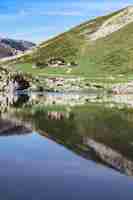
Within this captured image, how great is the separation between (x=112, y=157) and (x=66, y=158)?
2.41 metres

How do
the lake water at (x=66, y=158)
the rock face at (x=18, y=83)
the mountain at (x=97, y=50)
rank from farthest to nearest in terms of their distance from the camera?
the mountain at (x=97, y=50) < the rock face at (x=18, y=83) < the lake water at (x=66, y=158)

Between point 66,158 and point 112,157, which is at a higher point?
point 112,157

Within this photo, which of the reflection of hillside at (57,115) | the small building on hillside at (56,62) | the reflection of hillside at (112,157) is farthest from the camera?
the small building on hillside at (56,62)

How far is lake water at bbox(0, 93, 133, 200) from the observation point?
22453 millimetres

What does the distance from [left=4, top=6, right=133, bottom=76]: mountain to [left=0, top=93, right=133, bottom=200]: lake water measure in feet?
311

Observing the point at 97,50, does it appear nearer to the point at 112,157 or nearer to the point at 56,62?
the point at 56,62

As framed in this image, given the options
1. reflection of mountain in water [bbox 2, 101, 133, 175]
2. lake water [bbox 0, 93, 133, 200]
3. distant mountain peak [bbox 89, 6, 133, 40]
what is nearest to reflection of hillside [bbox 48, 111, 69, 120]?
reflection of mountain in water [bbox 2, 101, 133, 175]

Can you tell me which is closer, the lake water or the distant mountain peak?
the lake water

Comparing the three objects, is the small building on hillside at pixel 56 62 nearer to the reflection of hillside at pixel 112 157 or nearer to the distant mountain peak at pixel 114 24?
the distant mountain peak at pixel 114 24

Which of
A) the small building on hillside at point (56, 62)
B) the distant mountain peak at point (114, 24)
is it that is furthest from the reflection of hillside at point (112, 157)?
the distant mountain peak at point (114, 24)

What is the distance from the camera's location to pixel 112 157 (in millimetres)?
29703

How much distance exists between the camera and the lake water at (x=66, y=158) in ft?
73.7

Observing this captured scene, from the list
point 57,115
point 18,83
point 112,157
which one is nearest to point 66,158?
point 112,157

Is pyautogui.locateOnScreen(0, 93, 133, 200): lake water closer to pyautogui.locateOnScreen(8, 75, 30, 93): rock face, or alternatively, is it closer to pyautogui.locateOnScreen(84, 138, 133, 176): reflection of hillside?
pyautogui.locateOnScreen(84, 138, 133, 176): reflection of hillside
